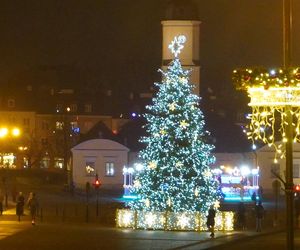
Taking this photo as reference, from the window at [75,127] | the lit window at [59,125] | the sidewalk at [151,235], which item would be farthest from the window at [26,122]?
the sidewalk at [151,235]

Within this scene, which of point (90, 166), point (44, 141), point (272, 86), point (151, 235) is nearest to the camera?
point (272, 86)

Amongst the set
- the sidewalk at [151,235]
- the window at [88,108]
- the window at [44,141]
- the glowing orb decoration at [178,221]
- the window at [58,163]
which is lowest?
the sidewalk at [151,235]

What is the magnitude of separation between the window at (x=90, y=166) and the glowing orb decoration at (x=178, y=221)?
1899 inches

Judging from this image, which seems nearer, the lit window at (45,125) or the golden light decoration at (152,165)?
the golden light decoration at (152,165)

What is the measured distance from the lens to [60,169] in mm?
115750

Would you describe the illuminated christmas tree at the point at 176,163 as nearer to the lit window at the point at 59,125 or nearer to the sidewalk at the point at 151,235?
the sidewalk at the point at 151,235

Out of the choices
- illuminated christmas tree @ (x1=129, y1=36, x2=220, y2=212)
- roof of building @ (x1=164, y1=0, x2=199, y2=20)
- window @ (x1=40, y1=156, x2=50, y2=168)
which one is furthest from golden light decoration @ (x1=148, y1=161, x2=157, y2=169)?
window @ (x1=40, y1=156, x2=50, y2=168)

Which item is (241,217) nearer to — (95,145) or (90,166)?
(90,166)

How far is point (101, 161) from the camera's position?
97.6 meters

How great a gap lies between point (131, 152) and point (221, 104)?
38350 mm

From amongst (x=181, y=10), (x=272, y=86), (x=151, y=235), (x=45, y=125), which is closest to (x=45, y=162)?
(x=45, y=125)

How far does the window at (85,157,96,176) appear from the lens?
3826 inches

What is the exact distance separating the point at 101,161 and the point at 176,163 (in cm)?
4724

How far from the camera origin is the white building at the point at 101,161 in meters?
97.1
